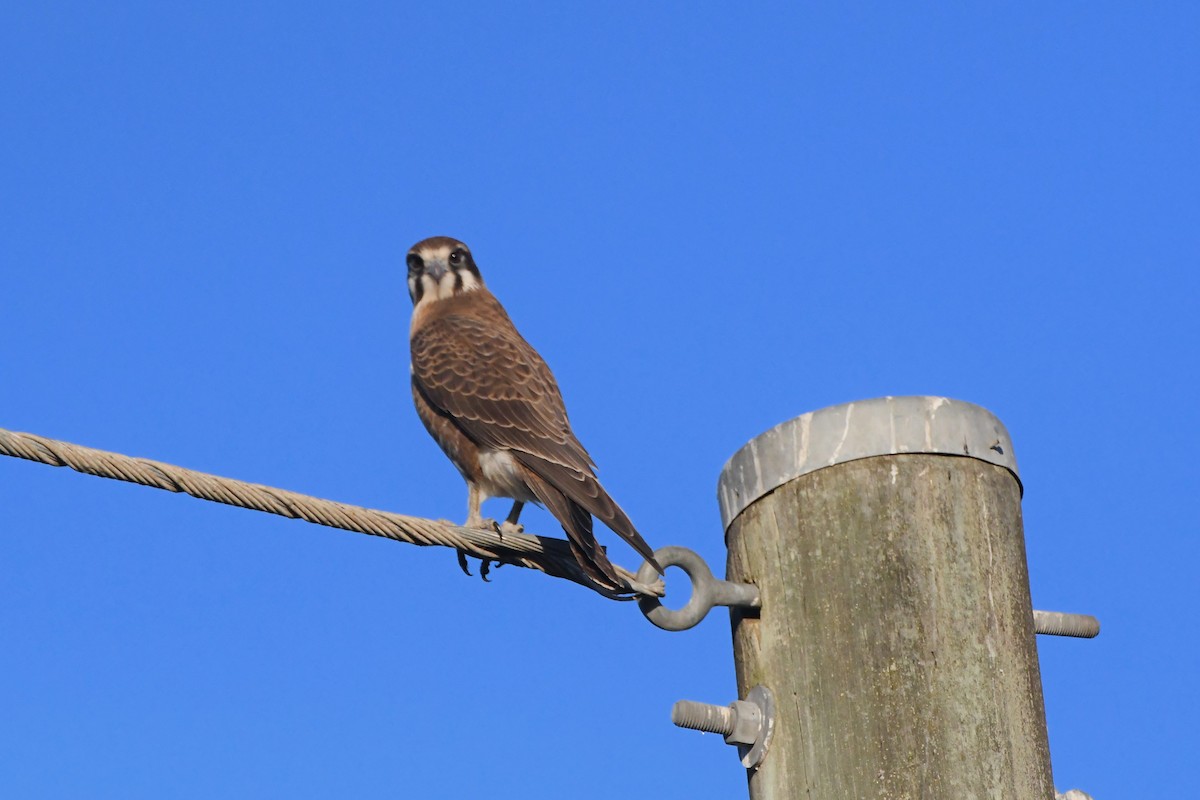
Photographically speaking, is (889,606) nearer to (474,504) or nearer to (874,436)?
(874,436)

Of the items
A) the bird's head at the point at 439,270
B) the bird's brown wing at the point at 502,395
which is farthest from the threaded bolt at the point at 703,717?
the bird's head at the point at 439,270

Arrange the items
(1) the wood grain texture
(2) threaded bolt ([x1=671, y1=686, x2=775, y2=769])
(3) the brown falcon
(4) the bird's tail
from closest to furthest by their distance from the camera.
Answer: (1) the wood grain texture → (2) threaded bolt ([x1=671, y1=686, x2=775, y2=769]) → (4) the bird's tail → (3) the brown falcon

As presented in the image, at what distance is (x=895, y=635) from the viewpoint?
9.10 feet

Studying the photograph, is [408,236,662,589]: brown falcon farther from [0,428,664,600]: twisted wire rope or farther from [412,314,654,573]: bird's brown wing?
[0,428,664,600]: twisted wire rope

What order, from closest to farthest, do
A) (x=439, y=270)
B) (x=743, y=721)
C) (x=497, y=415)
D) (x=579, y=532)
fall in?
(x=743, y=721) → (x=579, y=532) → (x=497, y=415) → (x=439, y=270)

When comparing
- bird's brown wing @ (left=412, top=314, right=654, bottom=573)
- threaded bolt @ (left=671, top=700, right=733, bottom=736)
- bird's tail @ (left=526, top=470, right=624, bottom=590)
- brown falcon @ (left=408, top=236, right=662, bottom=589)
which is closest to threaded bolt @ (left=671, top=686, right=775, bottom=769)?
threaded bolt @ (left=671, top=700, right=733, bottom=736)

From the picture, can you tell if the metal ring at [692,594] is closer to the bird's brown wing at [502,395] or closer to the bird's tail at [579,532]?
the bird's tail at [579,532]

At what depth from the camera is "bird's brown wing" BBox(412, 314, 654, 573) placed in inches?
180

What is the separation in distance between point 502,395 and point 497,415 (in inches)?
4.6

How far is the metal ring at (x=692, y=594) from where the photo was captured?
295cm

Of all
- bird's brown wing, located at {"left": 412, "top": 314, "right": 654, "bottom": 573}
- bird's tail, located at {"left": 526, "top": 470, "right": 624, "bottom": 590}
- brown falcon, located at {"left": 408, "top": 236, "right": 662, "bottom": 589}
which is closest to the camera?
bird's tail, located at {"left": 526, "top": 470, "right": 624, "bottom": 590}

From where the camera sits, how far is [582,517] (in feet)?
13.4

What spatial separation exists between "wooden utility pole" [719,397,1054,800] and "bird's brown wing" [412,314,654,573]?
1.17 metres

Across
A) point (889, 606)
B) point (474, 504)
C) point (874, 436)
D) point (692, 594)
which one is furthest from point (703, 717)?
point (474, 504)
